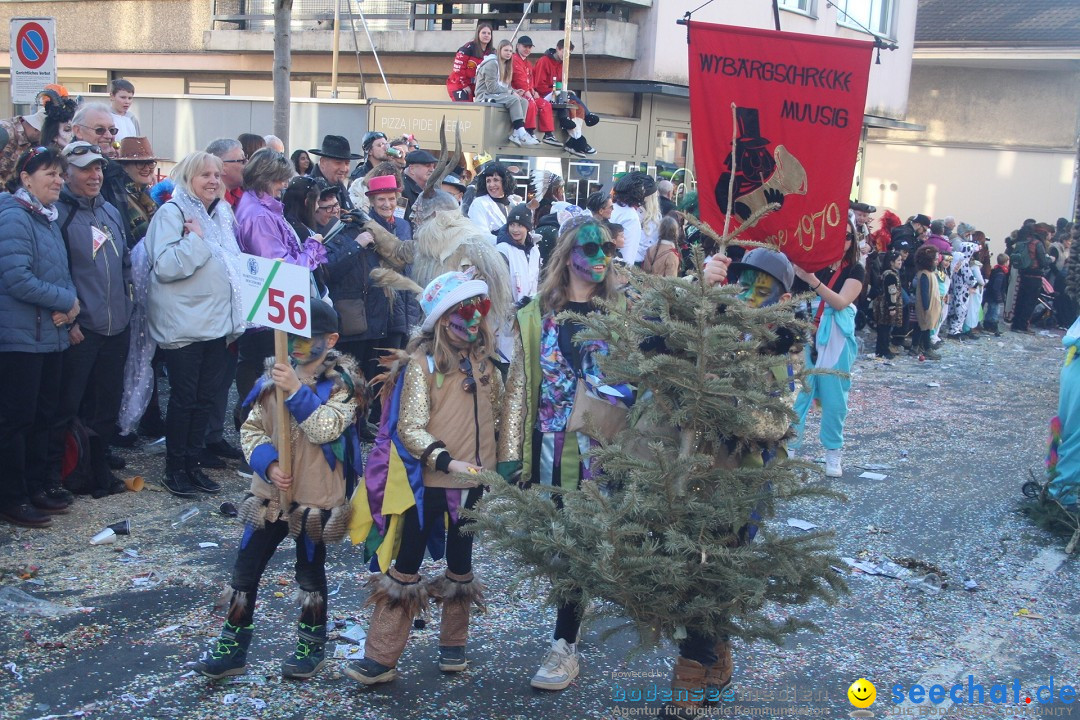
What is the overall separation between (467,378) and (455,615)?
107 centimetres

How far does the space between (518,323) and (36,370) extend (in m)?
3.19

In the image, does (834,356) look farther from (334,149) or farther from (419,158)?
(334,149)

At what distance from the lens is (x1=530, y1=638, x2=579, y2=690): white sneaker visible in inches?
184

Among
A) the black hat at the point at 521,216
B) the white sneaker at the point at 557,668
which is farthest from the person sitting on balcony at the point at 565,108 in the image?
the white sneaker at the point at 557,668

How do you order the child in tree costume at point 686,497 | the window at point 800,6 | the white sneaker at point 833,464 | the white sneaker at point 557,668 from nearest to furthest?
the child in tree costume at point 686,497
the white sneaker at point 557,668
the white sneaker at point 833,464
the window at point 800,6

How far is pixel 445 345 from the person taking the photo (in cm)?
462

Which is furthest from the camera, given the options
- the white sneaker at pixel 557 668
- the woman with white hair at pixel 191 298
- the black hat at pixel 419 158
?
the black hat at pixel 419 158

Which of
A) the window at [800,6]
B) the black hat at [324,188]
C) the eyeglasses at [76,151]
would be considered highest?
the window at [800,6]

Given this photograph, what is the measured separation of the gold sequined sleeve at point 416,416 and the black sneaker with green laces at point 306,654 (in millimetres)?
909

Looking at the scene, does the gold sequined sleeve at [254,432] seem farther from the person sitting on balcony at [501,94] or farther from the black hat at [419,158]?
the person sitting on balcony at [501,94]

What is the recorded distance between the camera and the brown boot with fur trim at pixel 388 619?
14.9ft

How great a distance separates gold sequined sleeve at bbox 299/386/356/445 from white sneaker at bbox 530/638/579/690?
4.49ft

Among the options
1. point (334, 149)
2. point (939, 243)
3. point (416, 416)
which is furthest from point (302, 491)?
point (939, 243)

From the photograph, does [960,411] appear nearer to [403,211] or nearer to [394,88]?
[403,211]
